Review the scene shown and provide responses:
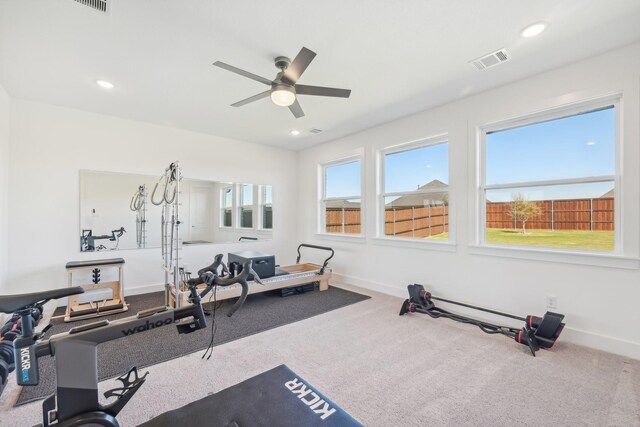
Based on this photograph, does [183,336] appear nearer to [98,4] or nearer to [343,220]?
[98,4]

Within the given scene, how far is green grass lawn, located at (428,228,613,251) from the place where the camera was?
8.79 feet

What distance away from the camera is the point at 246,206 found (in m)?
5.44

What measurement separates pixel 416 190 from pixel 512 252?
1483mm

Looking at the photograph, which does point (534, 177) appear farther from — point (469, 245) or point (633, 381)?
point (633, 381)

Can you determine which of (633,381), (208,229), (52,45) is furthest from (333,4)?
(208,229)

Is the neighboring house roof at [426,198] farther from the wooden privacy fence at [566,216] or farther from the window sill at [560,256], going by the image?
the window sill at [560,256]

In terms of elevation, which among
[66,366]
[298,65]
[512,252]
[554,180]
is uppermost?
[298,65]

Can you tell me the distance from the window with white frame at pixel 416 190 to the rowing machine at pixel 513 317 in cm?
88

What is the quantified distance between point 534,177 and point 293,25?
2908 mm

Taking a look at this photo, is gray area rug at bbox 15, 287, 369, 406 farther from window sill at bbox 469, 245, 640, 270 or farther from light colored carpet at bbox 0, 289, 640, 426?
window sill at bbox 469, 245, 640, 270

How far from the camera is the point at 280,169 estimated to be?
5.91m

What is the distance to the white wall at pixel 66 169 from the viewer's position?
345 centimetres

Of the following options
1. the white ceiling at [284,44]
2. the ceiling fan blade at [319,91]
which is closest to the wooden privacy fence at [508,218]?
the white ceiling at [284,44]

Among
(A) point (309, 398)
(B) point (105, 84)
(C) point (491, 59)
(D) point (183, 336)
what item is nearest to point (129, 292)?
(D) point (183, 336)
